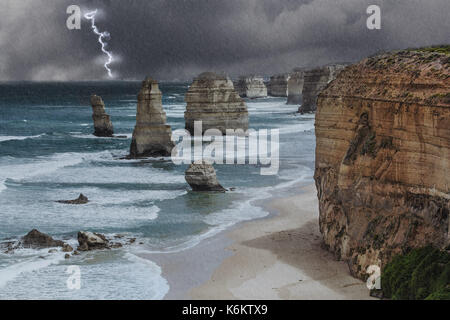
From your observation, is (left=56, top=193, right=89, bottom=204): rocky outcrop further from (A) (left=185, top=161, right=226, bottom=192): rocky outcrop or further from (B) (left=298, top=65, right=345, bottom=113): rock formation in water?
(B) (left=298, top=65, right=345, bottom=113): rock formation in water

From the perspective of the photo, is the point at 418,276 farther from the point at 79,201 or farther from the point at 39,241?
the point at 79,201

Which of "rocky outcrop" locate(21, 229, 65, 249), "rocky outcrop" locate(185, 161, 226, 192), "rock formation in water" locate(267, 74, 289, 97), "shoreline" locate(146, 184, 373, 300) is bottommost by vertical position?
"shoreline" locate(146, 184, 373, 300)

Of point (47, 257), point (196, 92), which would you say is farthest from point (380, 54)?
point (196, 92)

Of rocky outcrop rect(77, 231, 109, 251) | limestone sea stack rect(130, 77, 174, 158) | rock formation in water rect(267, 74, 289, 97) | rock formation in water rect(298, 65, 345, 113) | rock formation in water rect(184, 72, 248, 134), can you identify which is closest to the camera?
rocky outcrop rect(77, 231, 109, 251)

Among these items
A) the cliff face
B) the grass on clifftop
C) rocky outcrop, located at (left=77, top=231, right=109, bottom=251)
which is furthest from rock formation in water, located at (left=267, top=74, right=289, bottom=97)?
the grass on clifftop
